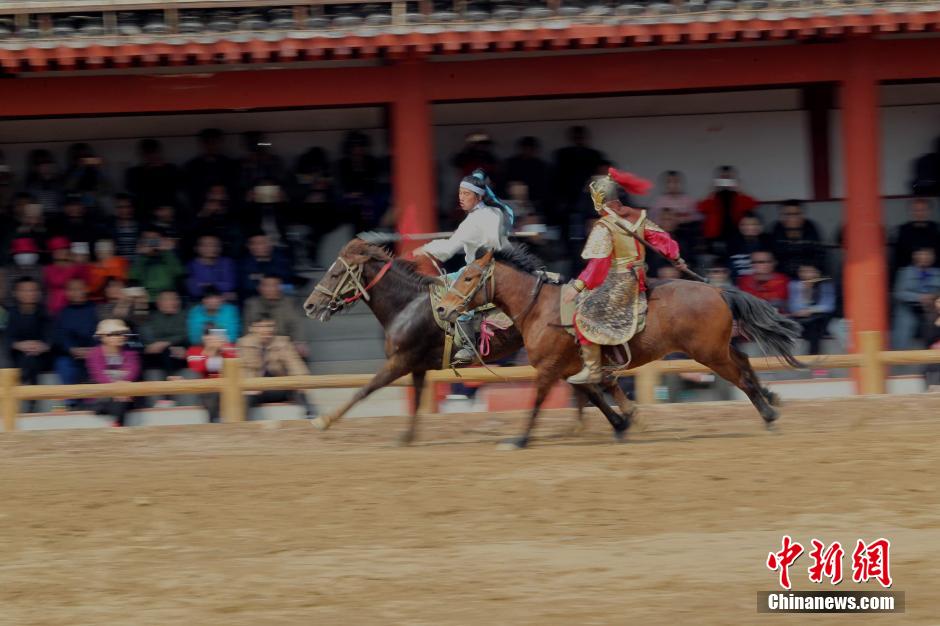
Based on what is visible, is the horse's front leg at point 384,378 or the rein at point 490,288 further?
the horse's front leg at point 384,378

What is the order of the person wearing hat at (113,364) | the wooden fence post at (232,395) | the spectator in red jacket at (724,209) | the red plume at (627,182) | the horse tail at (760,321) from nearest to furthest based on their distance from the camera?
1. the red plume at (627,182)
2. the horse tail at (760,321)
3. the wooden fence post at (232,395)
4. the person wearing hat at (113,364)
5. the spectator in red jacket at (724,209)

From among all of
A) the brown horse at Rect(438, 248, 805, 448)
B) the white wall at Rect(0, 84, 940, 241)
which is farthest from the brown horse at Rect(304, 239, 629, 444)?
the white wall at Rect(0, 84, 940, 241)

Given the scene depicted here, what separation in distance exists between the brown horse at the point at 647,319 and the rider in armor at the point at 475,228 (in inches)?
15.3

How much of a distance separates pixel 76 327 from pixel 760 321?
6.50 metres

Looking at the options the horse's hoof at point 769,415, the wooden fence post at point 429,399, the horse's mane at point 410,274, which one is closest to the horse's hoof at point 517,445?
the horse's mane at point 410,274

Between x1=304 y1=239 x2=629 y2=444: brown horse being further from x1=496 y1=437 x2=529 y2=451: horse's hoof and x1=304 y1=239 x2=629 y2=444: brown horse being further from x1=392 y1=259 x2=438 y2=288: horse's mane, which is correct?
Answer: x1=496 y1=437 x2=529 y2=451: horse's hoof

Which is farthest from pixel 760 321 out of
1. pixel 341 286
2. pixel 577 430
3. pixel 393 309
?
pixel 341 286

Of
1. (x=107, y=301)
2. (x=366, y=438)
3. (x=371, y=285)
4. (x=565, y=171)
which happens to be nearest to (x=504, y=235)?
(x=371, y=285)

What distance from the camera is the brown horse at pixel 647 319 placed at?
1128cm

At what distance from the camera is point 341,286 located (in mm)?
12109

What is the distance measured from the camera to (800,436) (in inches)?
452

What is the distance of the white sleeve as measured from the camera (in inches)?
471

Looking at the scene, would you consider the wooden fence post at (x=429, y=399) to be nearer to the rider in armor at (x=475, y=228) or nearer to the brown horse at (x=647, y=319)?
the rider in armor at (x=475, y=228)

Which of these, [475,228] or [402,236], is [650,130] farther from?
[475,228]
